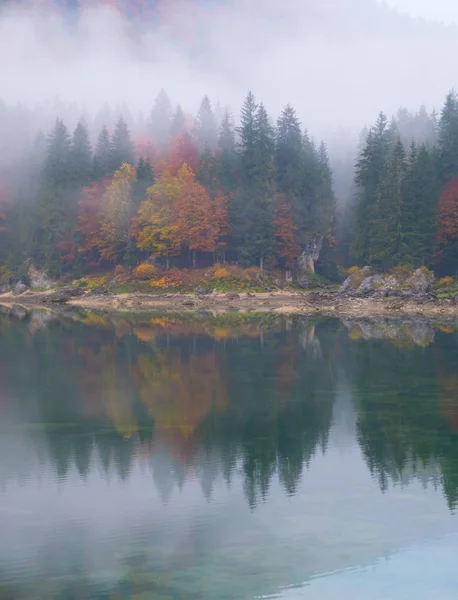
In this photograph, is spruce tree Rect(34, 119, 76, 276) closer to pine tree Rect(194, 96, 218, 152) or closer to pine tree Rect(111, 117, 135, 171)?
pine tree Rect(111, 117, 135, 171)

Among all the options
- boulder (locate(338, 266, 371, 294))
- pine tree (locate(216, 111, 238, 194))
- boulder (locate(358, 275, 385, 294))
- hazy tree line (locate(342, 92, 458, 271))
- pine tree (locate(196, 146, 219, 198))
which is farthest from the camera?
pine tree (locate(216, 111, 238, 194))

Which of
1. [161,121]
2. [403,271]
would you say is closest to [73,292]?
[403,271]

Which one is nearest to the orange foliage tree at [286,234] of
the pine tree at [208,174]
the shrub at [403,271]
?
the pine tree at [208,174]

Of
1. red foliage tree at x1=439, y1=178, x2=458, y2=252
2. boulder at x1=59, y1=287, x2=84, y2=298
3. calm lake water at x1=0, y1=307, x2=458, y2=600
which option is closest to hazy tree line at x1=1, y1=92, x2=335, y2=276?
boulder at x1=59, y1=287, x2=84, y2=298

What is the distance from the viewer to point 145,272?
93375 mm

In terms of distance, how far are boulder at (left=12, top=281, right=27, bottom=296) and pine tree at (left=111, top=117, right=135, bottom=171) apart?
21.3 metres

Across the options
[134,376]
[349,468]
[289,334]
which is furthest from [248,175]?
[349,468]

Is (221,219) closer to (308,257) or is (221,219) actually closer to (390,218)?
(308,257)

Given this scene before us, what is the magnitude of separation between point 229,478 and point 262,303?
210 feet

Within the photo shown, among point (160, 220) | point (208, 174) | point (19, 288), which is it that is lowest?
point (19, 288)

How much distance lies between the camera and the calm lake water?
16.0 m

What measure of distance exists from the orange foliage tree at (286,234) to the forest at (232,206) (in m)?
0.15

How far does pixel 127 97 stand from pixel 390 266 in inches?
A: 4844

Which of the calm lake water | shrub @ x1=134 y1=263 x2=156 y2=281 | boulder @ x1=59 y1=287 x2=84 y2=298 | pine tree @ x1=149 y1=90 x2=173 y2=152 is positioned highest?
pine tree @ x1=149 y1=90 x2=173 y2=152
